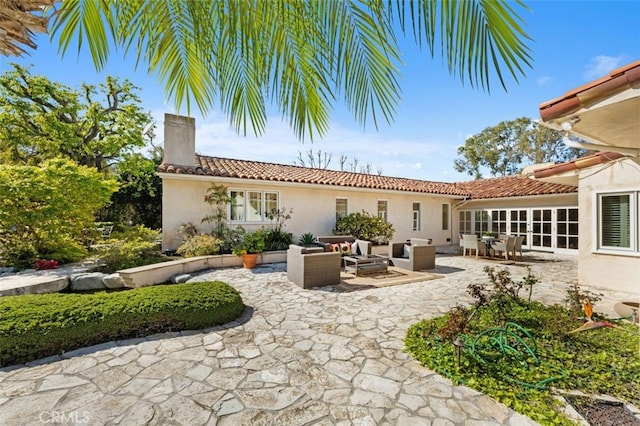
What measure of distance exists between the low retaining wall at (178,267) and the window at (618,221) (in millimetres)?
10155

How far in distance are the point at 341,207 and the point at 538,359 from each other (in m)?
11.3

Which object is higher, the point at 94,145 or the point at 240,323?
the point at 94,145

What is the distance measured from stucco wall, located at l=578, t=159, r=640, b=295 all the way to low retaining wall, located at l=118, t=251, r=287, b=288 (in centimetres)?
979

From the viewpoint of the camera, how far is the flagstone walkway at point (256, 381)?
2.84 meters

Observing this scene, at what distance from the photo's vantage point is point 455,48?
50.2 inches

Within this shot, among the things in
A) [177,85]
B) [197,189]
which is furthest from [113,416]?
[197,189]

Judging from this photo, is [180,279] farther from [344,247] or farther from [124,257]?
[344,247]

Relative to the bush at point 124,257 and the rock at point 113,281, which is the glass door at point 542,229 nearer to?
the bush at point 124,257

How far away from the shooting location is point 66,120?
17.8 metres

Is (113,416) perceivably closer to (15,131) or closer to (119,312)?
(119,312)

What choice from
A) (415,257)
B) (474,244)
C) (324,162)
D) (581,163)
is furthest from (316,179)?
(324,162)

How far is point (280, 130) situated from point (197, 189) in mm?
10820

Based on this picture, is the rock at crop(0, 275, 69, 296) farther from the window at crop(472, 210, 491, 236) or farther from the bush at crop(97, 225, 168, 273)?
the window at crop(472, 210, 491, 236)

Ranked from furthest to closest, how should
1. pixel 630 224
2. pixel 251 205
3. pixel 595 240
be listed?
pixel 251 205 → pixel 595 240 → pixel 630 224
